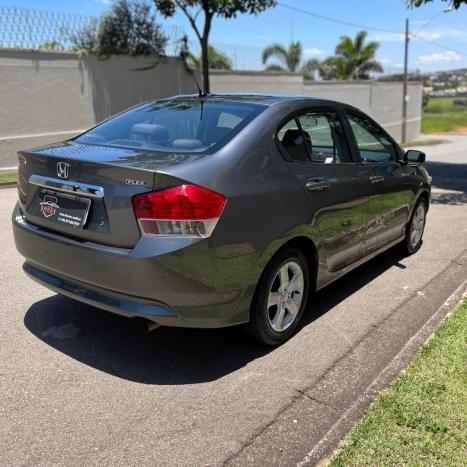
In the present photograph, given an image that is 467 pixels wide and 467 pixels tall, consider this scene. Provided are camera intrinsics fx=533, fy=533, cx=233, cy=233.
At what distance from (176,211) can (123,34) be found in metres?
14.0

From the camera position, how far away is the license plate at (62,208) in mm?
3230

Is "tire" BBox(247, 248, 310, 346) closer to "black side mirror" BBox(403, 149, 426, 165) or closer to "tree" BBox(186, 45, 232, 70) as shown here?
"black side mirror" BBox(403, 149, 426, 165)

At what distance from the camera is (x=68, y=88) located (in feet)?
45.8

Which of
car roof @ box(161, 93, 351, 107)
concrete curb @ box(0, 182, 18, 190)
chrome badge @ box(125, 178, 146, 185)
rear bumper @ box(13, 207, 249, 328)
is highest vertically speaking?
car roof @ box(161, 93, 351, 107)

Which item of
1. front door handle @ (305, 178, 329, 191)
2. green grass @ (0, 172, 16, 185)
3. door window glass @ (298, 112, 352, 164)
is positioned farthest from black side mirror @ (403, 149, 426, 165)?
green grass @ (0, 172, 16, 185)

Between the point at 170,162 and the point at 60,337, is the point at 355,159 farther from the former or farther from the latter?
the point at 60,337

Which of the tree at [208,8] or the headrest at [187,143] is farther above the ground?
the tree at [208,8]

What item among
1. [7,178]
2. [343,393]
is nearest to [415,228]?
[343,393]

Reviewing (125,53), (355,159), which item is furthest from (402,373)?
(125,53)

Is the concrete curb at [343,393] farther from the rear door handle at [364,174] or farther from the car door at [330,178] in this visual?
the rear door handle at [364,174]

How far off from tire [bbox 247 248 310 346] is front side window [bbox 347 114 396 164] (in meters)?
1.44

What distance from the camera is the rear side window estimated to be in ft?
12.5

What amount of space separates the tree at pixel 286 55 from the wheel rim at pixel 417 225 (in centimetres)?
2823

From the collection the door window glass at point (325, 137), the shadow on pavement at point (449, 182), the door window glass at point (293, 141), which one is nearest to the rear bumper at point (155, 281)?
the door window glass at point (293, 141)
